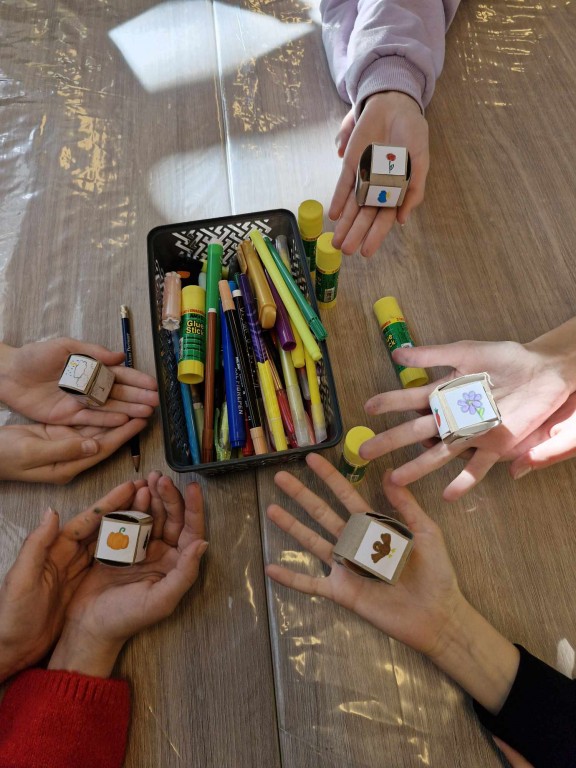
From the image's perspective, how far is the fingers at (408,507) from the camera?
65 centimetres

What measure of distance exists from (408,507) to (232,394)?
0.96 ft

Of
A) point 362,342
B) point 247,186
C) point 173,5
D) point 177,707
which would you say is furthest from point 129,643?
point 173,5

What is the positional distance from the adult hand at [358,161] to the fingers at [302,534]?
42cm

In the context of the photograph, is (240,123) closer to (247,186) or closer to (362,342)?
(247,186)

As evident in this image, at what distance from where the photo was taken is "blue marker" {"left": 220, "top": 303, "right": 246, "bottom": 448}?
0.69 m

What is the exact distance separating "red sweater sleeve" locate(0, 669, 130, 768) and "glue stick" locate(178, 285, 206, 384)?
0.41m

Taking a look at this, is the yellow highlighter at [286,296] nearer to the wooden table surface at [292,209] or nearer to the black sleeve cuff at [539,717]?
the wooden table surface at [292,209]

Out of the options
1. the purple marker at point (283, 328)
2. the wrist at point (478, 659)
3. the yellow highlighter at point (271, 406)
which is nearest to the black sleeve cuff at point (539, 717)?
the wrist at point (478, 659)

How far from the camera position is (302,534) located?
656 mm

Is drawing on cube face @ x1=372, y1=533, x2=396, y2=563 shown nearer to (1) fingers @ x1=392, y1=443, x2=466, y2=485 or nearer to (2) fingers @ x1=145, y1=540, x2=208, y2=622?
(1) fingers @ x1=392, y1=443, x2=466, y2=485

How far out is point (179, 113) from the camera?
1.02 meters

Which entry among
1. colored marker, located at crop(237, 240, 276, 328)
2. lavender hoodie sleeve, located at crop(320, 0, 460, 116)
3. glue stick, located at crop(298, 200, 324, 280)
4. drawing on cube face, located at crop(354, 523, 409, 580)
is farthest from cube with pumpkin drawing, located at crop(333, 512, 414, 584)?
lavender hoodie sleeve, located at crop(320, 0, 460, 116)

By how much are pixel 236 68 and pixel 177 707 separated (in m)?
1.20

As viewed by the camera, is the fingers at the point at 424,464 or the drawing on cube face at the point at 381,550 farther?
the fingers at the point at 424,464
